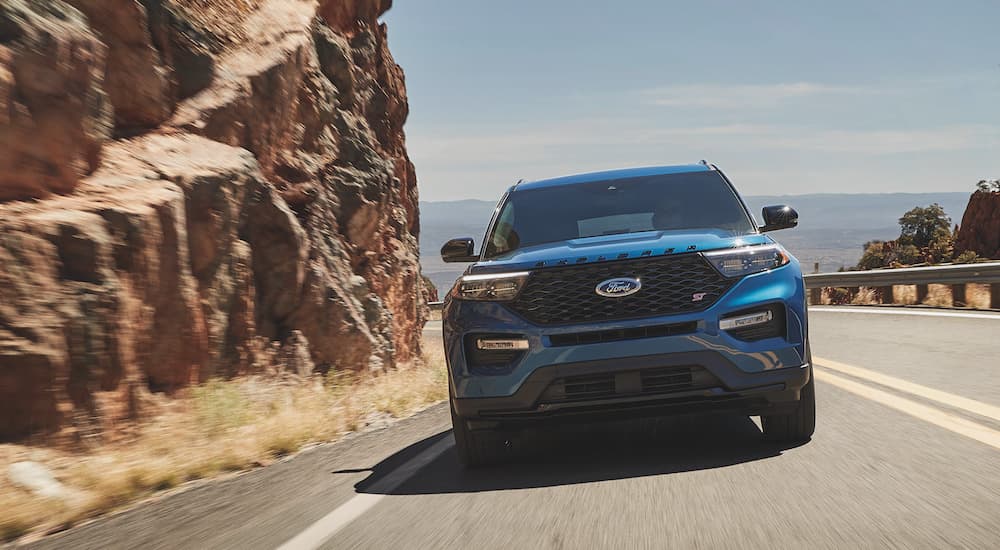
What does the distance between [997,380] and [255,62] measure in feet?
34.4

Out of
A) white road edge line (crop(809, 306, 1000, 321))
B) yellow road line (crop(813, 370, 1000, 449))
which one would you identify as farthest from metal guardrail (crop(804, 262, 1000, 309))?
yellow road line (crop(813, 370, 1000, 449))

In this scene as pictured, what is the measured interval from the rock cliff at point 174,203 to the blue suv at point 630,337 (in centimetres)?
307

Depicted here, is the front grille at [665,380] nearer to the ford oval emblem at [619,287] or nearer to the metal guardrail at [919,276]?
the ford oval emblem at [619,287]

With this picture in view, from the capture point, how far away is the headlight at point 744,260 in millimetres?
5406

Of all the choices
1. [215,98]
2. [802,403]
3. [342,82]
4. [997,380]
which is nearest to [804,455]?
[802,403]

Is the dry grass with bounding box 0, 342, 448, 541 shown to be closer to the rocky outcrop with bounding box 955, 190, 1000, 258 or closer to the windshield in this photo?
the windshield

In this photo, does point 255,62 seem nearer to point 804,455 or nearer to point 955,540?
point 804,455

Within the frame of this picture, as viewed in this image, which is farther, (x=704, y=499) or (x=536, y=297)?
(x=536, y=297)

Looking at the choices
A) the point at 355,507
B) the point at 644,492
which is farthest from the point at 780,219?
the point at 355,507

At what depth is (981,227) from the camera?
5675cm

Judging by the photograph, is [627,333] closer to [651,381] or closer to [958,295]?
[651,381]

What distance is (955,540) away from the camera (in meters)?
3.61

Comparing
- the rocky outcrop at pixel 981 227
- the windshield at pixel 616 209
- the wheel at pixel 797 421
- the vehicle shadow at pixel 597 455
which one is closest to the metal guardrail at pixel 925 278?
the windshield at pixel 616 209

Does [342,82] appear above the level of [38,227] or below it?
above
